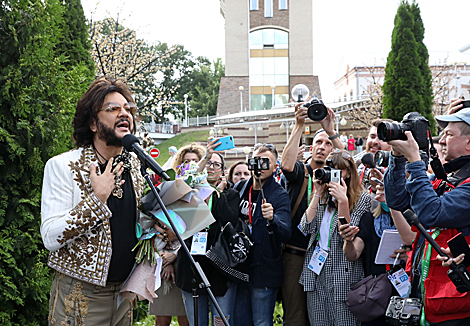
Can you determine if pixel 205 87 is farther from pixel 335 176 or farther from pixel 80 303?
pixel 80 303

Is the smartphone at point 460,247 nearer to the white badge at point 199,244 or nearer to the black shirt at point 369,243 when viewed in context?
the black shirt at point 369,243

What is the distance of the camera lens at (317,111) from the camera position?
13.5ft

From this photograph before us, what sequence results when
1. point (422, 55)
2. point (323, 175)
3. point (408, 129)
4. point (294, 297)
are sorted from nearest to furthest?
1. point (408, 129)
2. point (323, 175)
3. point (294, 297)
4. point (422, 55)

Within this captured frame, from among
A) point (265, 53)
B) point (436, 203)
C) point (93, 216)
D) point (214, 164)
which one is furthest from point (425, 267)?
point (265, 53)

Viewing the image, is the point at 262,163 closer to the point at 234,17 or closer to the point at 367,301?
the point at 367,301

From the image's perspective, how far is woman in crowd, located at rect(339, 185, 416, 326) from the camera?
3557 millimetres

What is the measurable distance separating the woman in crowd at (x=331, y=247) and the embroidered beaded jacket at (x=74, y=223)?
200 cm

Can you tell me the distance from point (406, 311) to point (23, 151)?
10.5 ft

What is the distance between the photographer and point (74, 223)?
2.37m

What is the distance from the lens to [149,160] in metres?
2.24

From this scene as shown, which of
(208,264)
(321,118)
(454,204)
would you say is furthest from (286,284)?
(454,204)

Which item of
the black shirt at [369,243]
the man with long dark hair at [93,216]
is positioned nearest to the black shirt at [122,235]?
the man with long dark hair at [93,216]

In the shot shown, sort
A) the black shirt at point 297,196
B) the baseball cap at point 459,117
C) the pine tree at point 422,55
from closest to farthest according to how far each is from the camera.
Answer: the baseball cap at point 459,117 → the black shirt at point 297,196 → the pine tree at point 422,55

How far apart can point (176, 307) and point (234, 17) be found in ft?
96.2
